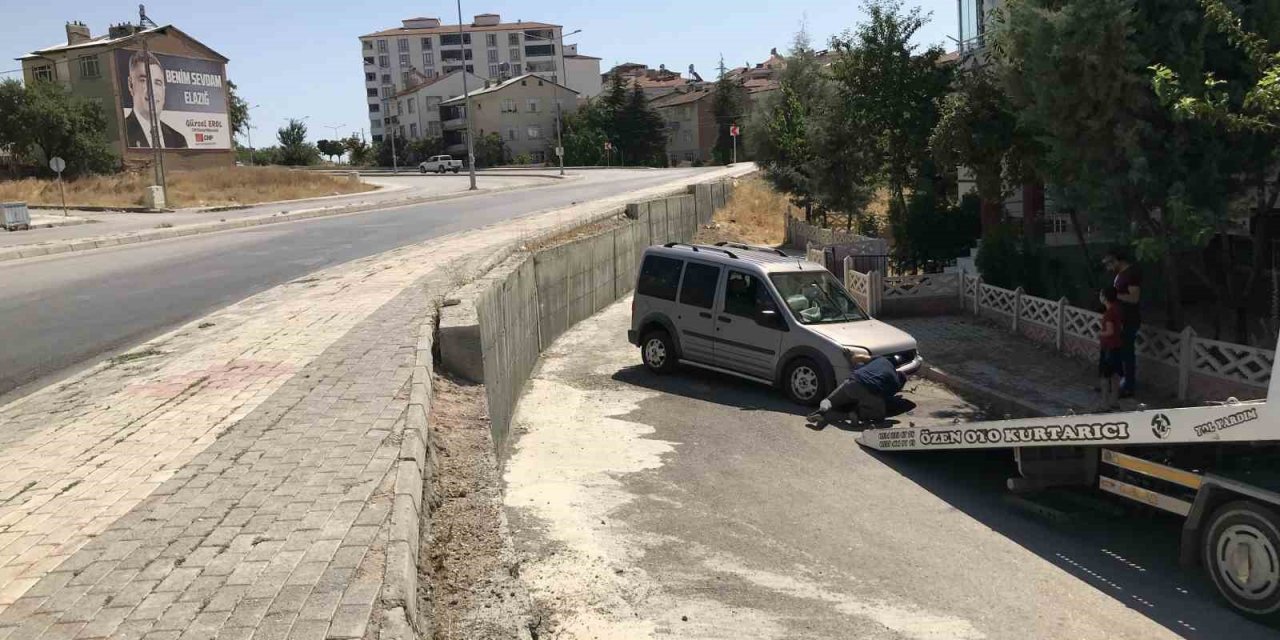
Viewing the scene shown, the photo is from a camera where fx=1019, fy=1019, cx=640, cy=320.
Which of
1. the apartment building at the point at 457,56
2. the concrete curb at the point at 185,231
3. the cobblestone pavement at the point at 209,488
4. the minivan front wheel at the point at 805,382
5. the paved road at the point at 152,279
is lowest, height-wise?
the minivan front wheel at the point at 805,382

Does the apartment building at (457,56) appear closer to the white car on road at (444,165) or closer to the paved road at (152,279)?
the white car on road at (444,165)

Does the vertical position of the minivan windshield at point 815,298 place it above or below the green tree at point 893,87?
below

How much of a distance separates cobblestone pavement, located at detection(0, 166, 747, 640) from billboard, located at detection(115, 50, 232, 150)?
199 feet

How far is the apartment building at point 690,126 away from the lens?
106 metres

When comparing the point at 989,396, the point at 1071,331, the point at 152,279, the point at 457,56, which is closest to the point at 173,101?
the point at 152,279

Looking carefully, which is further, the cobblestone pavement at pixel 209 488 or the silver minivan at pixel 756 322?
the silver minivan at pixel 756 322

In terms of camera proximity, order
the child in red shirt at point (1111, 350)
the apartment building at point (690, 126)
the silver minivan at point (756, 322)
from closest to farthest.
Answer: the child in red shirt at point (1111, 350) < the silver minivan at point (756, 322) < the apartment building at point (690, 126)

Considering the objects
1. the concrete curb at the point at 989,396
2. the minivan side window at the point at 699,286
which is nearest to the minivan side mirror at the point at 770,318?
the minivan side window at the point at 699,286

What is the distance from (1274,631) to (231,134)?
243 feet

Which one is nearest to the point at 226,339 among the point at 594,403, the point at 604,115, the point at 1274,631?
the point at 594,403

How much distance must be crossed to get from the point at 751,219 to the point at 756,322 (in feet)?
83.0

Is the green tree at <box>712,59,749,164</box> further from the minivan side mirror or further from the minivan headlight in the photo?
the minivan headlight

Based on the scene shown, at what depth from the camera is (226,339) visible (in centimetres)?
1132

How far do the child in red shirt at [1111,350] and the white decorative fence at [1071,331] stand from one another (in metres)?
0.64
